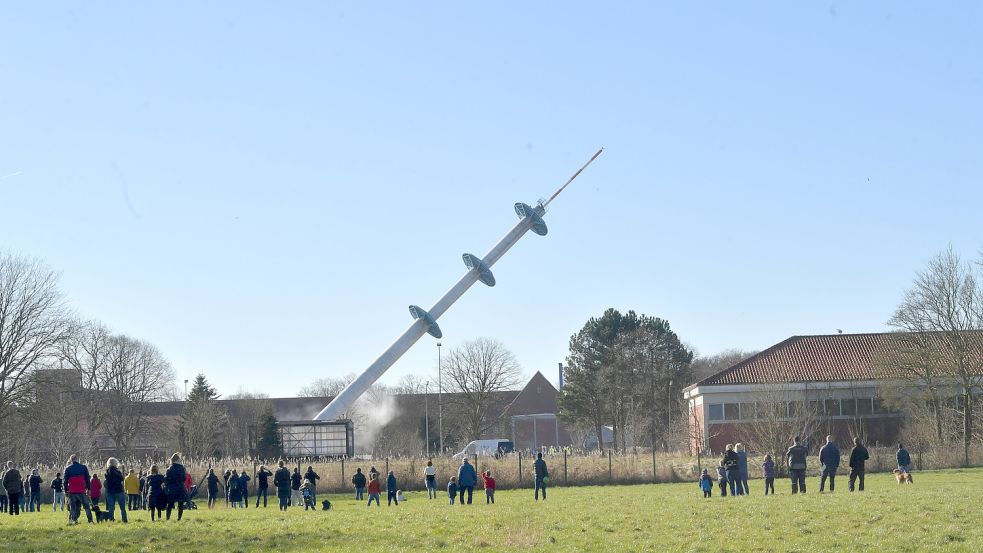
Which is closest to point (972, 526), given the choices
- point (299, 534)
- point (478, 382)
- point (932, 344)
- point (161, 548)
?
point (299, 534)

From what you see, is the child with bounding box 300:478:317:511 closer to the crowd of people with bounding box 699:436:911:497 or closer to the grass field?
the grass field

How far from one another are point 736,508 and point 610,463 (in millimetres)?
21830

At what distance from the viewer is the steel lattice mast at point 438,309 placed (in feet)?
220

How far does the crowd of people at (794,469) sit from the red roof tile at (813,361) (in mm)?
34975

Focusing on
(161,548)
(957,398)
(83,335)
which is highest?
(83,335)

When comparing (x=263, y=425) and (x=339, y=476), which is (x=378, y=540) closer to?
(x=339, y=476)

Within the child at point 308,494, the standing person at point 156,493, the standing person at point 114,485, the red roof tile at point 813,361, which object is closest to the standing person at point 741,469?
the child at point 308,494

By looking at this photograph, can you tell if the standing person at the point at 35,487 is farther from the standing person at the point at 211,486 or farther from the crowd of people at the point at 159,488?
the standing person at the point at 211,486

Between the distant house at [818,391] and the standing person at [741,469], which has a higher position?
the distant house at [818,391]

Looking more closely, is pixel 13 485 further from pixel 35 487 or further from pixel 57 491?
pixel 57 491

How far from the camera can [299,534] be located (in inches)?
759

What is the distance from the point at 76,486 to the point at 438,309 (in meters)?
46.6

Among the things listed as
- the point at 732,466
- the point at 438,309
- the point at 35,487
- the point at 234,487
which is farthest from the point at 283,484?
the point at 438,309

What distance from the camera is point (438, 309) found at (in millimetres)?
68688
